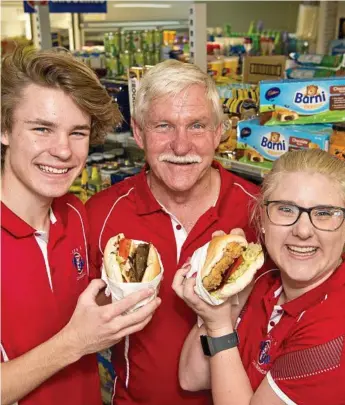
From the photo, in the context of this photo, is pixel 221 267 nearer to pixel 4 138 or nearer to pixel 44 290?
pixel 44 290

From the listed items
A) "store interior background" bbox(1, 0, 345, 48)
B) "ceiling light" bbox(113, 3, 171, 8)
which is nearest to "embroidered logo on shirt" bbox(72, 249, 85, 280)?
"store interior background" bbox(1, 0, 345, 48)

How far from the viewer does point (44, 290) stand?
5.16ft

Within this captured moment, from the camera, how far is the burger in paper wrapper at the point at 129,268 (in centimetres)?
154

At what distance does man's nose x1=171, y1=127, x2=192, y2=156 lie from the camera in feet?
6.07

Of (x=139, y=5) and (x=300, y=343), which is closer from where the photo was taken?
(x=300, y=343)

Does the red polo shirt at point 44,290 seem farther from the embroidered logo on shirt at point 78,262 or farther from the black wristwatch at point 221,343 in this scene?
the black wristwatch at point 221,343

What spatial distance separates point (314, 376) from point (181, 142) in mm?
947

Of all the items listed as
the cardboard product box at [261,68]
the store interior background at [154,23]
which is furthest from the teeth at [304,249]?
the cardboard product box at [261,68]

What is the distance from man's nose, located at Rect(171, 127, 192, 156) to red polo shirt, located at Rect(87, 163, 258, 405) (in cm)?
23

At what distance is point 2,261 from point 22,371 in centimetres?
33

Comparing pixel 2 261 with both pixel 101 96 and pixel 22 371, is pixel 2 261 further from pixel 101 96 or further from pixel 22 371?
pixel 101 96

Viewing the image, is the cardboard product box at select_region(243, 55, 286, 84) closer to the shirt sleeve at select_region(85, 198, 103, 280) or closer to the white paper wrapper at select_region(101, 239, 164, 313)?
the shirt sleeve at select_region(85, 198, 103, 280)

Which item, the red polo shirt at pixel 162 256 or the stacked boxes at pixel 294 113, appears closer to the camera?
the red polo shirt at pixel 162 256

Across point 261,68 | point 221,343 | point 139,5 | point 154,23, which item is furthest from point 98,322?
point 154,23
